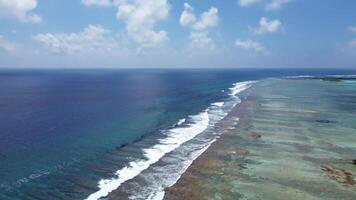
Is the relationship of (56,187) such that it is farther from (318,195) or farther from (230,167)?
(318,195)

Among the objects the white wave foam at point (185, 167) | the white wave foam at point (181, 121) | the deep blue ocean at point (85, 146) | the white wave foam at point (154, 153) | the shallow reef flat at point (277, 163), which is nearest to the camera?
the white wave foam at point (185, 167)

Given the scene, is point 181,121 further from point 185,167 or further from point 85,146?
point 185,167

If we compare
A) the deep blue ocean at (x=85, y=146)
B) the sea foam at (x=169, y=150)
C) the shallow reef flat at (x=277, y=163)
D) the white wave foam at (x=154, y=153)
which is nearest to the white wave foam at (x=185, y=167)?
the sea foam at (x=169, y=150)

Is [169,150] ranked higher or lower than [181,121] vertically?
lower

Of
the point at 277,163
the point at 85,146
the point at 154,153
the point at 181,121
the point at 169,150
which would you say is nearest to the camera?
the point at 277,163

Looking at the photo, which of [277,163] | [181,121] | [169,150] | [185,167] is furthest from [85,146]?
[277,163]

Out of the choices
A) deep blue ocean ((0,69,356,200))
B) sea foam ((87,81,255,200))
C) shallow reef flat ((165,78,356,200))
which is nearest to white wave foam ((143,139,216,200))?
sea foam ((87,81,255,200))

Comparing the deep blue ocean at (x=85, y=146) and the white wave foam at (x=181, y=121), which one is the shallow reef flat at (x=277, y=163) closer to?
the deep blue ocean at (x=85, y=146)
